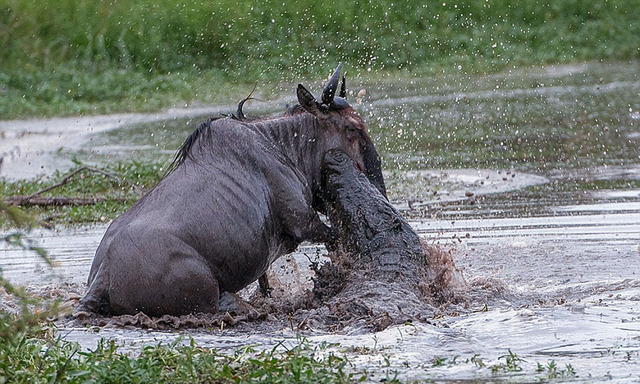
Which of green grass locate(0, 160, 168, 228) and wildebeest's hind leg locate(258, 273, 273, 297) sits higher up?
wildebeest's hind leg locate(258, 273, 273, 297)

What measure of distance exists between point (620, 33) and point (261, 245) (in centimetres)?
1878

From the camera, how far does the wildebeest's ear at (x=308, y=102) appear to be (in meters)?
7.38

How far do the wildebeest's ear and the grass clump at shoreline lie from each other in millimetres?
12583

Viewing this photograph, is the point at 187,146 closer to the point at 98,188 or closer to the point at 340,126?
the point at 340,126

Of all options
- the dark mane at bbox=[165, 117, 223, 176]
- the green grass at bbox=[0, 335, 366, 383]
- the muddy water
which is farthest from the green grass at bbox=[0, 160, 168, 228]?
the green grass at bbox=[0, 335, 366, 383]

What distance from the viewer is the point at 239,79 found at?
2116 cm

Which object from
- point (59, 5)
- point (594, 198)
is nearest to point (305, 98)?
point (594, 198)

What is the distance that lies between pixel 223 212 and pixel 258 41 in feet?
53.5

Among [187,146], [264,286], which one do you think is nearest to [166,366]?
[187,146]

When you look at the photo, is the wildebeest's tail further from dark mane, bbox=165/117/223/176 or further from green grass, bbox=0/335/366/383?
green grass, bbox=0/335/366/383

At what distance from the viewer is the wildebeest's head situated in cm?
748

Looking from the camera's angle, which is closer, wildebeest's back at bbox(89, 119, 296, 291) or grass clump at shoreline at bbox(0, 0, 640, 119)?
wildebeest's back at bbox(89, 119, 296, 291)

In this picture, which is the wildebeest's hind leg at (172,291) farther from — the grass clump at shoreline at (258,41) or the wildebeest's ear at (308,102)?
the grass clump at shoreline at (258,41)

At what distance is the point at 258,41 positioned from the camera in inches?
899
